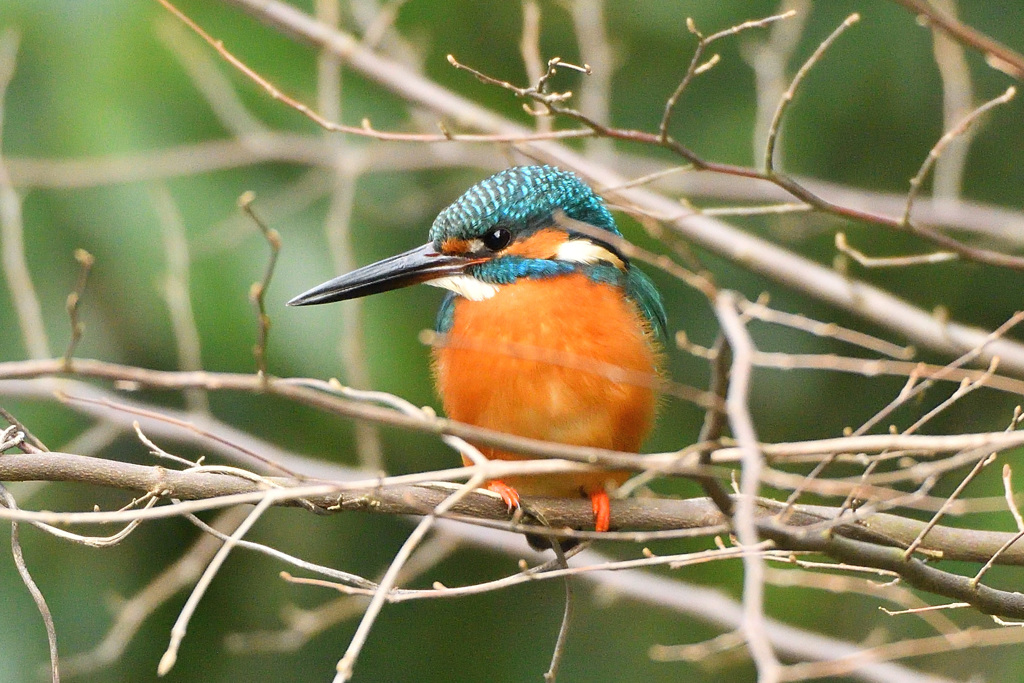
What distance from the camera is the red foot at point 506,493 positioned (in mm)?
2104

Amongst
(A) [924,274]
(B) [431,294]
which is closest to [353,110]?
(B) [431,294]

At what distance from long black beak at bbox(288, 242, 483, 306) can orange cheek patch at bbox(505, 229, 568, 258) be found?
0.32ft

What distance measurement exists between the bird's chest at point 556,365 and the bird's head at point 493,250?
0.05 meters

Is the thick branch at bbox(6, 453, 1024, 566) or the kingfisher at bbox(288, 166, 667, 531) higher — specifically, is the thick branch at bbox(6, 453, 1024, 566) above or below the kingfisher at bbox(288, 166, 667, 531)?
below

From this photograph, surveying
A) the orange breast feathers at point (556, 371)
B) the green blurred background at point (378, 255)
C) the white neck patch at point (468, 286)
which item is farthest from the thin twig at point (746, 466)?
the green blurred background at point (378, 255)

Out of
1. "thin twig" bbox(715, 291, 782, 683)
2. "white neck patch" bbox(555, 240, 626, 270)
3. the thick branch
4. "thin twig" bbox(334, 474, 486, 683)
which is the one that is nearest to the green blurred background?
"white neck patch" bbox(555, 240, 626, 270)

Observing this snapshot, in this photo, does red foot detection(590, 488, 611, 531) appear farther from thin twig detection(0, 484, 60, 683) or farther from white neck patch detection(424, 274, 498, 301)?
thin twig detection(0, 484, 60, 683)

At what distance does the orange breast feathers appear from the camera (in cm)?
227

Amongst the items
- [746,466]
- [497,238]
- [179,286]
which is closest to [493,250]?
[497,238]

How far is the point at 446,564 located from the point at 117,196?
155cm

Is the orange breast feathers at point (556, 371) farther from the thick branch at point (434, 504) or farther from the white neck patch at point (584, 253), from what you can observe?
the thick branch at point (434, 504)

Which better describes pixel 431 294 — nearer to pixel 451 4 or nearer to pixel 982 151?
pixel 451 4

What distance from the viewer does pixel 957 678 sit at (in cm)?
338

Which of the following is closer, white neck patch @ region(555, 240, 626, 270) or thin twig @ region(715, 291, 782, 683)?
thin twig @ region(715, 291, 782, 683)
